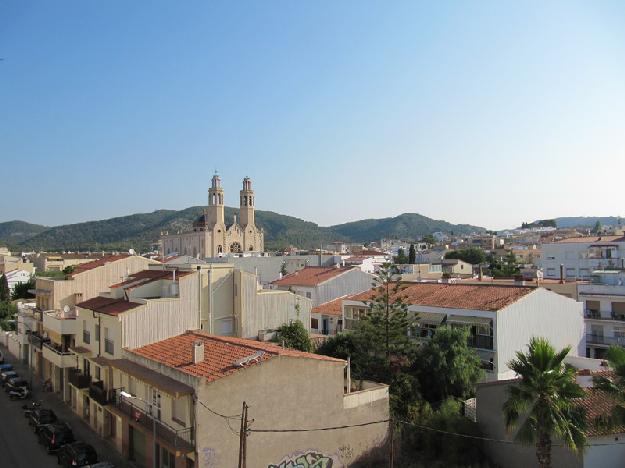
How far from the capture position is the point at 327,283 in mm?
44469

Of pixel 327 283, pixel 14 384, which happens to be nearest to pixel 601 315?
pixel 327 283

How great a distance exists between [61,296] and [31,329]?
528 cm

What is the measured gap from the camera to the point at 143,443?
779 inches

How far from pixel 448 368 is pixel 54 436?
16536 millimetres

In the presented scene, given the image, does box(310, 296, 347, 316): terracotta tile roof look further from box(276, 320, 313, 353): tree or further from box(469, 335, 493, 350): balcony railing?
box(469, 335, 493, 350): balcony railing

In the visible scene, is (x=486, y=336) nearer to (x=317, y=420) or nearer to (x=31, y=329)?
(x=317, y=420)

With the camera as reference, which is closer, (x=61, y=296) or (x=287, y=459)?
(x=287, y=459)

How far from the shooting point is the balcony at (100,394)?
22.4m

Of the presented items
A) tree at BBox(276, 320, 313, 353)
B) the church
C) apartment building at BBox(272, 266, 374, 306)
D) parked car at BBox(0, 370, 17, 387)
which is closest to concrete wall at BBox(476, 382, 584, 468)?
tree at BBox(276, 320, 313, 353)

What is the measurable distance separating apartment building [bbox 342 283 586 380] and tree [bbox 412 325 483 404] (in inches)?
53.3

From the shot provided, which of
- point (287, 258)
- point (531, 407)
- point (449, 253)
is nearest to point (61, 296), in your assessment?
point (531, 407)

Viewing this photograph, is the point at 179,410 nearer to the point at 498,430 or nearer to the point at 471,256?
the point at 498,430

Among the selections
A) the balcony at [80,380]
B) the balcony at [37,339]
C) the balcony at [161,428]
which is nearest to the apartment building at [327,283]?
the balcony at [37,339]

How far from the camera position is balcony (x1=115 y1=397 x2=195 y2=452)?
15885 mm
